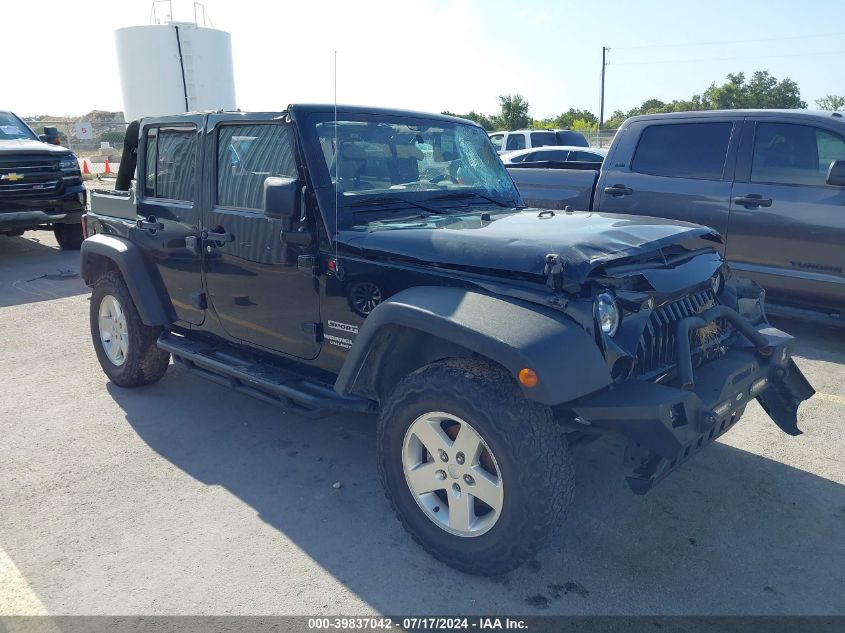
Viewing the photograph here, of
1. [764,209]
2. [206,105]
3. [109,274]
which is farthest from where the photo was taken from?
[206,105]

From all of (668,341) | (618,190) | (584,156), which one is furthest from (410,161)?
(584,156)

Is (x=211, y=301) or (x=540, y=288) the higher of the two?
(x=540, y=288)

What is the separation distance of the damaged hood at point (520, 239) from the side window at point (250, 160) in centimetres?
60

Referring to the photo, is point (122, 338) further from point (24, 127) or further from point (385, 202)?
point (24, 127)

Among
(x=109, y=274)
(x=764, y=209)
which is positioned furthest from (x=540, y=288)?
(x=764, y=209)

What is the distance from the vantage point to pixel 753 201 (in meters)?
5.84

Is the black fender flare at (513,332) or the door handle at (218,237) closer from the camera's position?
the black fender flare at (513,332)

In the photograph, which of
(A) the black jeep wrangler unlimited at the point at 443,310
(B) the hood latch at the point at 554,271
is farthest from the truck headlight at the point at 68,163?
(B) the hood latch at the point at 554,271

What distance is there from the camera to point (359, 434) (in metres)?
4.30

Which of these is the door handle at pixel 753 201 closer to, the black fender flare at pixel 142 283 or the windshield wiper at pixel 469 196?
the windshield wiper at pixel 469 196

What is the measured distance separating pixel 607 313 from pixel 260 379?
6.35 ft

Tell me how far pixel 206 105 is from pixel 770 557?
19.7 meters

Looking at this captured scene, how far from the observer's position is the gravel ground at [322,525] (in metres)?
2.79

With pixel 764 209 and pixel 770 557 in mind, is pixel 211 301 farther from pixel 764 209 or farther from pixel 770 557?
pixel 764 209
